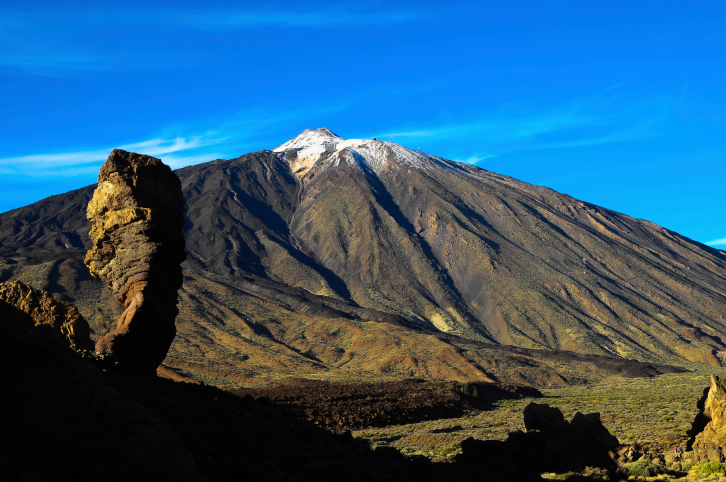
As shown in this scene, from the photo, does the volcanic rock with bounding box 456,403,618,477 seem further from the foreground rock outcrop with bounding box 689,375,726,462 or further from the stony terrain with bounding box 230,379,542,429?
the stony terrain with bounding box 230,379,542,429

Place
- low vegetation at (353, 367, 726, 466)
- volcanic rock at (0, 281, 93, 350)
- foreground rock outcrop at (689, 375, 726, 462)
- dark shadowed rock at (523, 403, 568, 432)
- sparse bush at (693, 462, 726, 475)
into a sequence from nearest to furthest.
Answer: sparse bush at (693, 462, 726, 475)
foreground rock outcrop at (689, 375, 726, 462)
volcanic rock at (0, 281, 93, 350)
dark shadowed rock at (523, 403, 568, 432)
low vegetation at (353, 367, 726, 466)

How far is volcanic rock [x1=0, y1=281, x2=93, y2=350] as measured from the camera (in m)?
20.0

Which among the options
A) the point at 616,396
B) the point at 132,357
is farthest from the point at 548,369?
the point at 132,357

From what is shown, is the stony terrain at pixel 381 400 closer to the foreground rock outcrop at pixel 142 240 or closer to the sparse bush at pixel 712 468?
the foreground rock outcrop at pixel 142 240

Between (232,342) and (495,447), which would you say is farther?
(232,342)

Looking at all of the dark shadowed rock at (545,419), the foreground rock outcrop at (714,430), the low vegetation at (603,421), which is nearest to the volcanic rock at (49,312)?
the low vegetation at (603,421)

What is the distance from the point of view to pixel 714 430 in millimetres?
19062

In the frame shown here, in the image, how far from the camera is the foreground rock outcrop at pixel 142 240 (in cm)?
1906

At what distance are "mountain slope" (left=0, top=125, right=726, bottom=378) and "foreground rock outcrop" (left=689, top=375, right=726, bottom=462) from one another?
52.9 m

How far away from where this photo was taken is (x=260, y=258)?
5472 inches

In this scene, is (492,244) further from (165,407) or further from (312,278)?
(165,407)

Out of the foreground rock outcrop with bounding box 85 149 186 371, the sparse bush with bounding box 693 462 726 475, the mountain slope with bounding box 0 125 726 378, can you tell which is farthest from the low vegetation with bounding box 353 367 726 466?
the mountain slope with bounding box 0 125 726 378

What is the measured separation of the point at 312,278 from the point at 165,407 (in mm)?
115318

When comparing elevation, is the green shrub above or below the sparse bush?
below
